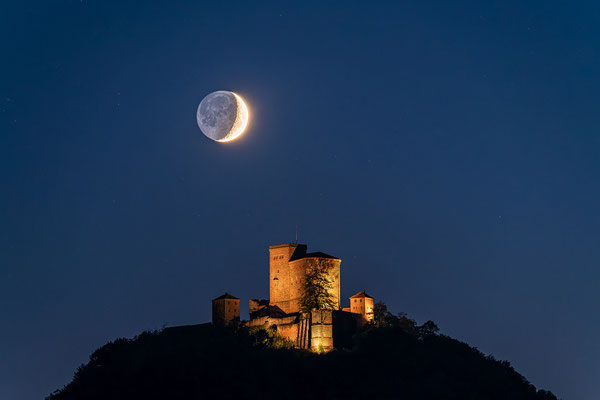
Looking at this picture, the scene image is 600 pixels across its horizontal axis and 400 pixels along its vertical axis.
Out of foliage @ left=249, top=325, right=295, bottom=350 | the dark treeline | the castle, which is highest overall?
the castle

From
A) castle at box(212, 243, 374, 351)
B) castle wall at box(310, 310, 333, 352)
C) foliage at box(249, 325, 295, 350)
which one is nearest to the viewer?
castle wall at box(310, 310, 333, 352)

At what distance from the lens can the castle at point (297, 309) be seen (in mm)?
75875

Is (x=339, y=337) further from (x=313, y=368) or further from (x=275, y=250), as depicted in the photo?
(x=275, y=250)

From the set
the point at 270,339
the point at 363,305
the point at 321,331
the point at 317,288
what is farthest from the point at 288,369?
the point at 363,305

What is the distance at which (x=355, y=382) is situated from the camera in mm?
69688

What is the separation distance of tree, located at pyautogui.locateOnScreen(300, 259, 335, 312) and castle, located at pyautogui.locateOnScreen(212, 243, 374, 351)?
140mm

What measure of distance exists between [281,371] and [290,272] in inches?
581

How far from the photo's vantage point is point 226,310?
8362 centimetres

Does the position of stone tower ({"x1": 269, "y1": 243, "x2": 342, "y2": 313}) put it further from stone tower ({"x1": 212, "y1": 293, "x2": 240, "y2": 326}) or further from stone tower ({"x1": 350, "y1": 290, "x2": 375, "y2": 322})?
stone tower ({"x1": 212, "y1": 293, "x2": 240, "y2": 326})

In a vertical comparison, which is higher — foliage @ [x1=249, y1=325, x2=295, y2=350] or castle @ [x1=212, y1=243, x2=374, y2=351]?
castle @ [x1=212, y1=243, x2=374, y2=351]

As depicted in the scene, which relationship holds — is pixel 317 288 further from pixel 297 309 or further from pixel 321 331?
pixel 321 331

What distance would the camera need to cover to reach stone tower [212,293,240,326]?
8331 centimetres

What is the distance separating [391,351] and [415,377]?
3.82 metres

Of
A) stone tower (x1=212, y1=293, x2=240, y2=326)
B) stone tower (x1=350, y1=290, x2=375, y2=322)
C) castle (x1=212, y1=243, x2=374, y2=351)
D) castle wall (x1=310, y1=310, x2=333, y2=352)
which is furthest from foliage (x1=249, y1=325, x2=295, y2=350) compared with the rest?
stone tower (x1=350, y1=290, x2=375, y2=322)
